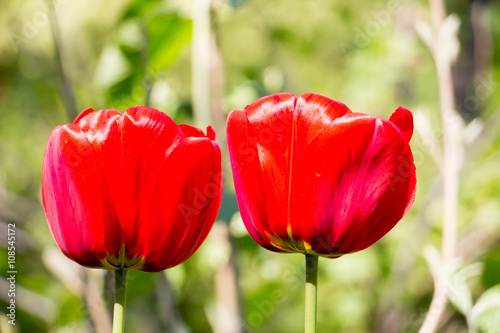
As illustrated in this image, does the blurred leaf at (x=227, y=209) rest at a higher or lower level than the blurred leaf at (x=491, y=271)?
higher

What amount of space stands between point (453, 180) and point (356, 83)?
97cm

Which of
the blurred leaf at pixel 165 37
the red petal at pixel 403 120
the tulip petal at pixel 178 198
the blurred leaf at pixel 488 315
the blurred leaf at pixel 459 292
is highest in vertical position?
the blurred leaf at pixel 165 37

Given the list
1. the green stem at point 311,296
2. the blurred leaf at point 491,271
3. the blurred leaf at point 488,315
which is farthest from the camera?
the blurred leaf at point 491,271

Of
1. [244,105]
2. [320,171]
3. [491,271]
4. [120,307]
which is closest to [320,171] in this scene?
[320,171]

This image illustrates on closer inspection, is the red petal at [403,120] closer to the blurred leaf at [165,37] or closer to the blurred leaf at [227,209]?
the blurred leaf at [227,209]

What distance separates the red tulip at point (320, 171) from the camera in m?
0.27

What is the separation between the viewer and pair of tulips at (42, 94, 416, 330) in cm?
27

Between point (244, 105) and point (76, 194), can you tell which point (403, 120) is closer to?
point (76, 194)

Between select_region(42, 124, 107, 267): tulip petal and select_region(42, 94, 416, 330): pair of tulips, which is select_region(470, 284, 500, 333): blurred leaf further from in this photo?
select_region(42, 124, 107, 267): tulip petal

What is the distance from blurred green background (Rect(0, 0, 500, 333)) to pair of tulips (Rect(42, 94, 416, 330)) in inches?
5.6

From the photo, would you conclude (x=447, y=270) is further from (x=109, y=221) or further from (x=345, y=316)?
(x=345, y=316)

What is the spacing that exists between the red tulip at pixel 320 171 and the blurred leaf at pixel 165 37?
0.32 metres

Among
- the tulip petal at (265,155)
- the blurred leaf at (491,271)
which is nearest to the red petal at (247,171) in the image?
the tulip petal at (265,155)

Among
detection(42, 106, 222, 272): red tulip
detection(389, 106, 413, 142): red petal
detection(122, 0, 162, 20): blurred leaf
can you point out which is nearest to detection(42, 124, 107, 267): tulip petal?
detection(42, 106, 222, 272): red tulip
